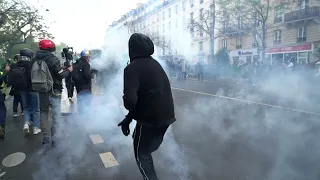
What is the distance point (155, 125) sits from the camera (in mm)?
2396

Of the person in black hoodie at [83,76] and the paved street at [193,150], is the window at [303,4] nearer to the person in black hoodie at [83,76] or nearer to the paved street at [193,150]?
the paved street at [193,150]

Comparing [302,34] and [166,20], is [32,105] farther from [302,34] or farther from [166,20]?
[302,34]

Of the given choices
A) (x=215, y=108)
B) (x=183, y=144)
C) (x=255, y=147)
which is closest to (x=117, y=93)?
(x=215, y=108)

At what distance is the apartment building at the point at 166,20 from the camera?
16.1m

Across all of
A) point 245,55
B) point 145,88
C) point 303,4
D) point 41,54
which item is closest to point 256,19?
→ point 303,4

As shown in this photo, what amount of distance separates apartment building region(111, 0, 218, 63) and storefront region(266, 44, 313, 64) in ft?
26.4

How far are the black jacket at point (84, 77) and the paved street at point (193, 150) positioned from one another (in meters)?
0.81

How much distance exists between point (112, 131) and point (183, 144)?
5.39 feet

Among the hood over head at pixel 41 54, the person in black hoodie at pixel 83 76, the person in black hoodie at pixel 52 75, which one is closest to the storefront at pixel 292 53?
the person in black hoodie at pixel 83 76

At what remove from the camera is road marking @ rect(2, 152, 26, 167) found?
3711 mm

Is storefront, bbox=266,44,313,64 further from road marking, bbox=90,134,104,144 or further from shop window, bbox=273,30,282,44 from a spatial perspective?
road marking, bbox=90,134,104,144

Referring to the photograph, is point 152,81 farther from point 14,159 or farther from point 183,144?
point 14,159

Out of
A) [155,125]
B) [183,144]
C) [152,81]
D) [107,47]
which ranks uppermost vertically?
[107,47]

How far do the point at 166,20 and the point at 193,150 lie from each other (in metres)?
13.7
